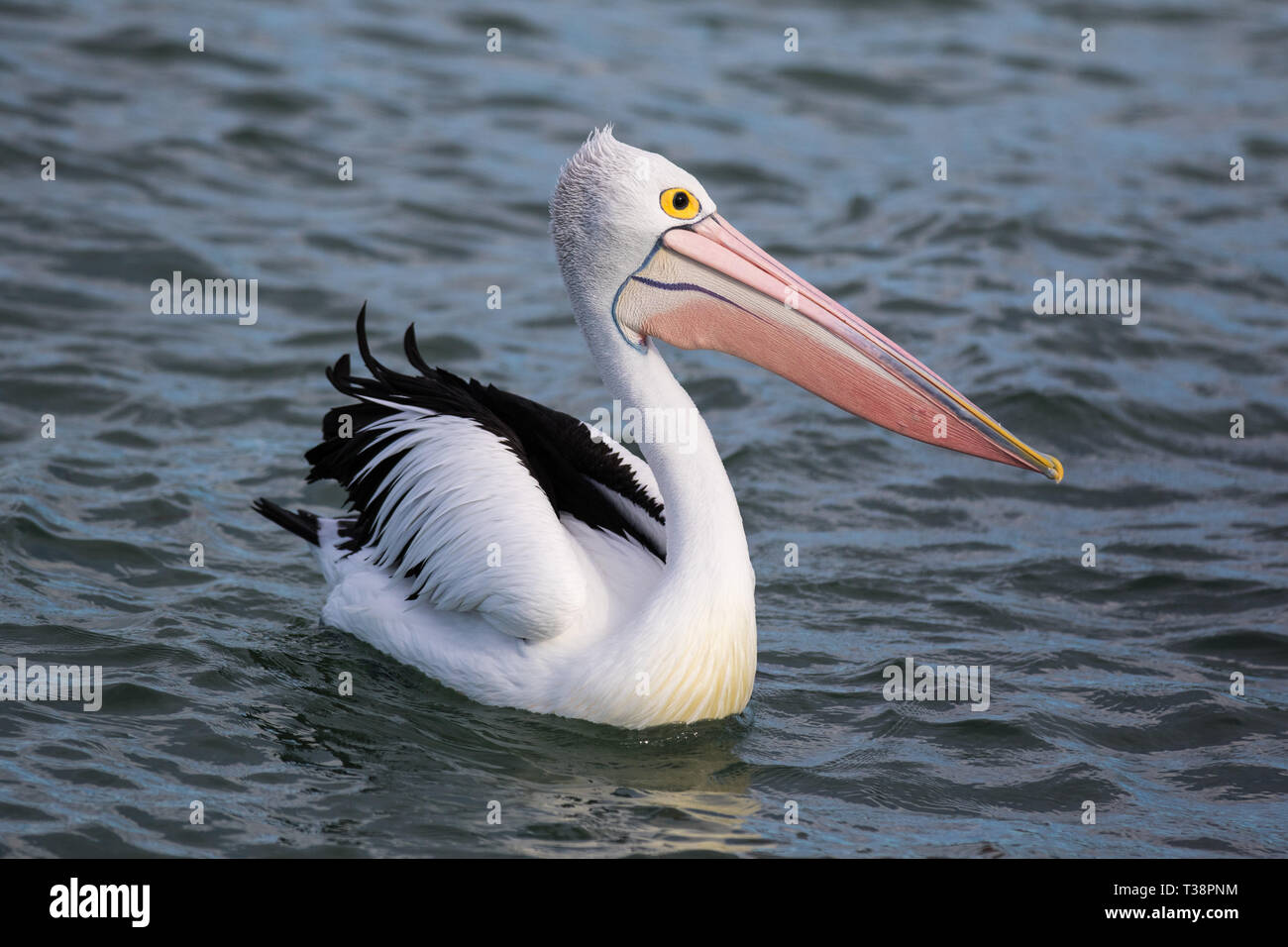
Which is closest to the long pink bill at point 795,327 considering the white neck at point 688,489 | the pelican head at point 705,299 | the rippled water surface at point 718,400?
the pelican head at point 705,299

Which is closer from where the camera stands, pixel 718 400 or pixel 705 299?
pixel 705 299

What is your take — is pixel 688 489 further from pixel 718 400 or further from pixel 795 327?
pixel 718 400

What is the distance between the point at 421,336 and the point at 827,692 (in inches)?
143

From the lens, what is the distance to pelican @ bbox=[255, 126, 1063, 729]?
448cm

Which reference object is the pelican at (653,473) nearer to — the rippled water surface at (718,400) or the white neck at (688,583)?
the white neck at (688,583)

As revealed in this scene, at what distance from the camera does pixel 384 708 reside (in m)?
4.84

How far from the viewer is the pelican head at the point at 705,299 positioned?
4.53 m

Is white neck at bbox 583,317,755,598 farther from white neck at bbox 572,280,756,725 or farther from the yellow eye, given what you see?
the yellow eye

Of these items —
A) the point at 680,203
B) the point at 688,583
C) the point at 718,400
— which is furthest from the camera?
the point at 718,400

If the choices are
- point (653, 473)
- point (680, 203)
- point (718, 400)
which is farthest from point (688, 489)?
point (718, 400)

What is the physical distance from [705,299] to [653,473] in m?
0.53

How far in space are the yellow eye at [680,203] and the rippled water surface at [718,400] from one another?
1.48m

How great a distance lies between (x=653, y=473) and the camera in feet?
15.3
